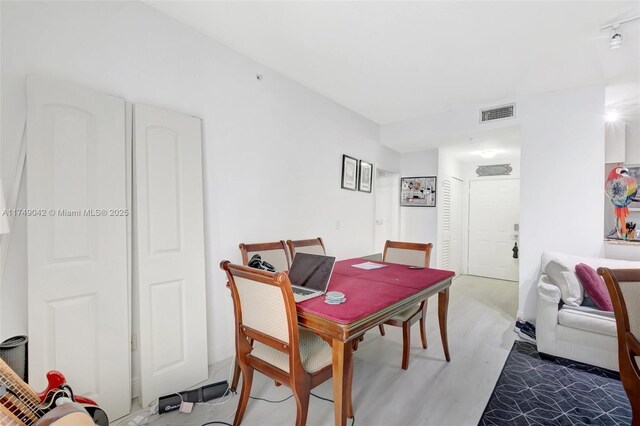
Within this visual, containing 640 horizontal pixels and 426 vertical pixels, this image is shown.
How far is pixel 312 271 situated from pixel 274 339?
0.51 m

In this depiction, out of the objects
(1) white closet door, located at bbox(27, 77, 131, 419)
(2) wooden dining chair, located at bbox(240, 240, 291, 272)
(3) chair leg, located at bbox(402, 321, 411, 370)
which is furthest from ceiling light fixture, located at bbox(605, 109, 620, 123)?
(1) white closet door, located at bbox(27, 77, 131, 419)

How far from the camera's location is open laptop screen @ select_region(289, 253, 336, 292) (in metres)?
1.72

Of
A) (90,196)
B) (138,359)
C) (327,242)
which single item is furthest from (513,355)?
(90,196)

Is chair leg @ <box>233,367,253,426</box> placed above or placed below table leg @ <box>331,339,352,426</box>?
below

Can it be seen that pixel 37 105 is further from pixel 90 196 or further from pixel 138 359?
pixel 138 359

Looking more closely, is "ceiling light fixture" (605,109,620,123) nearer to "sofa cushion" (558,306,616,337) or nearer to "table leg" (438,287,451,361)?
"sofa cushion" (558,306,616,337)

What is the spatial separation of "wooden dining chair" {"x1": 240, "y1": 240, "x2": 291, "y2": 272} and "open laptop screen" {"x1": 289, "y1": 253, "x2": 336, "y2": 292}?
1.61ft

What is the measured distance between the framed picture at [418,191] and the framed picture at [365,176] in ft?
3.71

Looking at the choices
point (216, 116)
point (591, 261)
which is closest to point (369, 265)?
point (216, 116)

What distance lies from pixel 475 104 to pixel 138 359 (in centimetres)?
437

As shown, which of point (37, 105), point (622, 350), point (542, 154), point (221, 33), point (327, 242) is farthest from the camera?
point (327, 242)

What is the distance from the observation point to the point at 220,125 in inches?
94.1

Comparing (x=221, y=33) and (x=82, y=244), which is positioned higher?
(x=221, y=33)

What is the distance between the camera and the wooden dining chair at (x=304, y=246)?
100 inches
